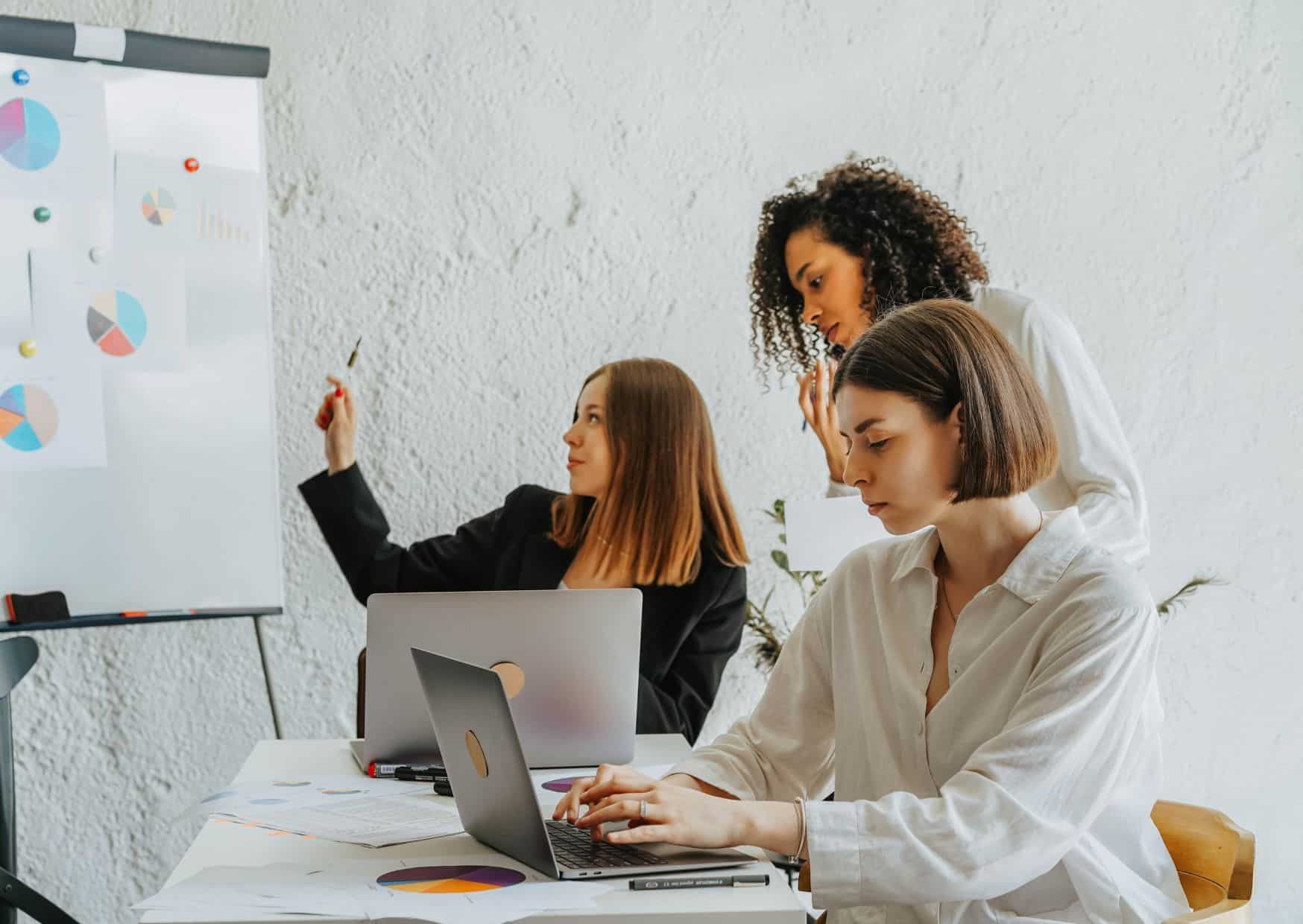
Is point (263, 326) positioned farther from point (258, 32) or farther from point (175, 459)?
point (258, 32)

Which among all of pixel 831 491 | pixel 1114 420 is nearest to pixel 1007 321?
pixel 1114 420

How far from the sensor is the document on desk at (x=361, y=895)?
37.8 inches

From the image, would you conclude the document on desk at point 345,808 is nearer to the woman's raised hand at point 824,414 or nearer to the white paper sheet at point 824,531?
the white paper sheet at point 824,531

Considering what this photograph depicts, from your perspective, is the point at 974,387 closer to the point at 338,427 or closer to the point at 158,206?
the point at 338,427

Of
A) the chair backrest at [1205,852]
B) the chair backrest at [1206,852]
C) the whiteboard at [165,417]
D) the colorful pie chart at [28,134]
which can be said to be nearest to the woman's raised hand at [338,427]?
the whiteboard at [165,417]

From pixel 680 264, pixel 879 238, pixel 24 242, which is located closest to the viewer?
pixel 24 242

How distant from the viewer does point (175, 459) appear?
2273mm

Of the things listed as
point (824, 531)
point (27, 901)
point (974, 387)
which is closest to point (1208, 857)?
point (974, 387)

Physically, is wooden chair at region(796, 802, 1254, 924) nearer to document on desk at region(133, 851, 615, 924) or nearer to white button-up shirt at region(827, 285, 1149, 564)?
document on desk at region(133, 851, 615, 924)

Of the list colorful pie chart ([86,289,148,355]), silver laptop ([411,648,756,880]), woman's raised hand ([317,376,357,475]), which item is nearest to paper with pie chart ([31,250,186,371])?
colorful pie chart ([86,289,148,355])

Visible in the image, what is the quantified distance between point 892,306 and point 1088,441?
48cm

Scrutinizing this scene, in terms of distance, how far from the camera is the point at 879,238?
2262 mm

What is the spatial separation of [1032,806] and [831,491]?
132cm

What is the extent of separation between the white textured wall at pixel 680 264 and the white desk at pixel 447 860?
1.18 metres
